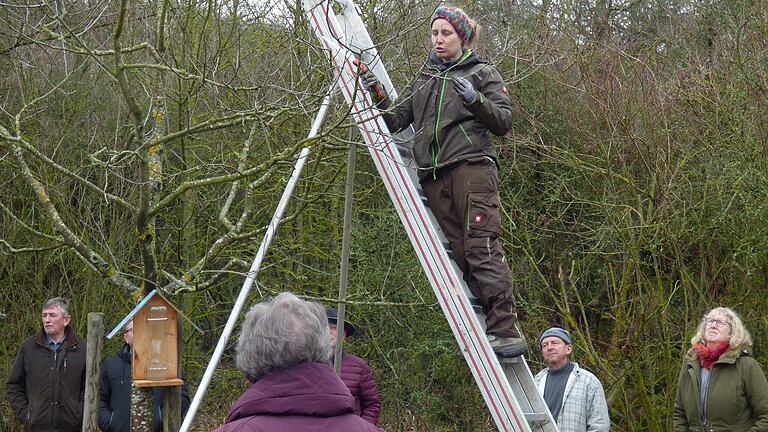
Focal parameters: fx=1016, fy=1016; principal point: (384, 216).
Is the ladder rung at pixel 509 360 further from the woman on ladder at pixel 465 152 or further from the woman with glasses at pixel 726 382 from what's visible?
the woman with glasses at pixel 726 382

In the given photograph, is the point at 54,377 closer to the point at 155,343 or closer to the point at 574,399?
the point at 155,343

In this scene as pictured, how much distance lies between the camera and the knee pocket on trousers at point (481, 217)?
5121 millimetres

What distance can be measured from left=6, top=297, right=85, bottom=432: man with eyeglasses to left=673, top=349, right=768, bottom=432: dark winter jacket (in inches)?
177

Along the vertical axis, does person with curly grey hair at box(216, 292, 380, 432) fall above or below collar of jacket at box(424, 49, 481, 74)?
below

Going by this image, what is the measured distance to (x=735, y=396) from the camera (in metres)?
5.86

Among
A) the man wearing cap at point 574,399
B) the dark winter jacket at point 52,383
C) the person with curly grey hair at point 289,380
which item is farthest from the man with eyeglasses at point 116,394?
the person with curly grey hair at point 289,380

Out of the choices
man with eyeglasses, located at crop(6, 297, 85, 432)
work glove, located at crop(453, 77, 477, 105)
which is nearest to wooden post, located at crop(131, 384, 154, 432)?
work glove, located at crop(453, 77, 477, 105)

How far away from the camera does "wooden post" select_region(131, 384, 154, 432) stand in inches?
211

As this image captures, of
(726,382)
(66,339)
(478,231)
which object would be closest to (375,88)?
(478,231)

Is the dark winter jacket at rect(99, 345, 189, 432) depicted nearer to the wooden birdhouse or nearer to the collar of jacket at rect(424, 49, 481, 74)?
the wooden birdhouse

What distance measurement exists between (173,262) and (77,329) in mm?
1299

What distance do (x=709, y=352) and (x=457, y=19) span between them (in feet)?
8.11

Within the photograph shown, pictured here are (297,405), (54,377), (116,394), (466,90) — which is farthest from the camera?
(54,377)

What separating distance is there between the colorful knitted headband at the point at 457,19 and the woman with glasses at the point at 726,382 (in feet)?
7.19
